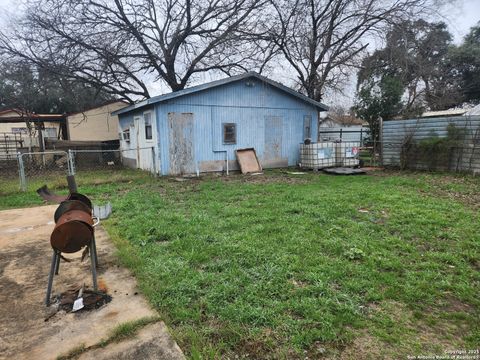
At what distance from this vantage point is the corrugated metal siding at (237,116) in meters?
9.66

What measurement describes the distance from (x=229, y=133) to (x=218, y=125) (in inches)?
21.7

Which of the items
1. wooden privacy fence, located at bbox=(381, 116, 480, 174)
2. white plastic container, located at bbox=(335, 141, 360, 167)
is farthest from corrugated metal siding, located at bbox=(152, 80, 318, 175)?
wooden privacy fence, located at bbox=(381, 116, 480, 174)

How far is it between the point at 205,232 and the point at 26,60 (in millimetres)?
13101

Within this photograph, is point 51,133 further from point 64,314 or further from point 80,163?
point 64,314

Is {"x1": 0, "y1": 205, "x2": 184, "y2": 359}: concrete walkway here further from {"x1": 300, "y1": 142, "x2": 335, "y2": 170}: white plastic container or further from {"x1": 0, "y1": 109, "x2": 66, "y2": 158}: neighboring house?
{"x1": 0, "y1": 109, "x2": 66, "y2": 158}: neighboring house

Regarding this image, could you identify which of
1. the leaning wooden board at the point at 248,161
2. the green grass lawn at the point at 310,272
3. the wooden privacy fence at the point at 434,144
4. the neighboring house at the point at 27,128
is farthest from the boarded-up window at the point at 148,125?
the neighboring house at the point at 27,128

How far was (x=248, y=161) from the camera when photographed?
1085 centimetres

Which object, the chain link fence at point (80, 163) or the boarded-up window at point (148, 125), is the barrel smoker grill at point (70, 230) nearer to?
the chain link fence at point (80, 163)

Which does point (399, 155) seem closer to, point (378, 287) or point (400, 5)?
point (400, 5)

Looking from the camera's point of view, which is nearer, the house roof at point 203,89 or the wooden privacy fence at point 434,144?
the wooden privacy fence at point 434,144

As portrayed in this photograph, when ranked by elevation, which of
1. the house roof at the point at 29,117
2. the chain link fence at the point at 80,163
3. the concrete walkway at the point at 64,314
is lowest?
the concrete walkway at the point at 64,314

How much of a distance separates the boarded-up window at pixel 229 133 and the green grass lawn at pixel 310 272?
5042mm

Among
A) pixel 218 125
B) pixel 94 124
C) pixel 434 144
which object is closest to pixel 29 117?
pixel 94 124

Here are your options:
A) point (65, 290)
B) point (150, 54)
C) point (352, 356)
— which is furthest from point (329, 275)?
point (150, 54)
